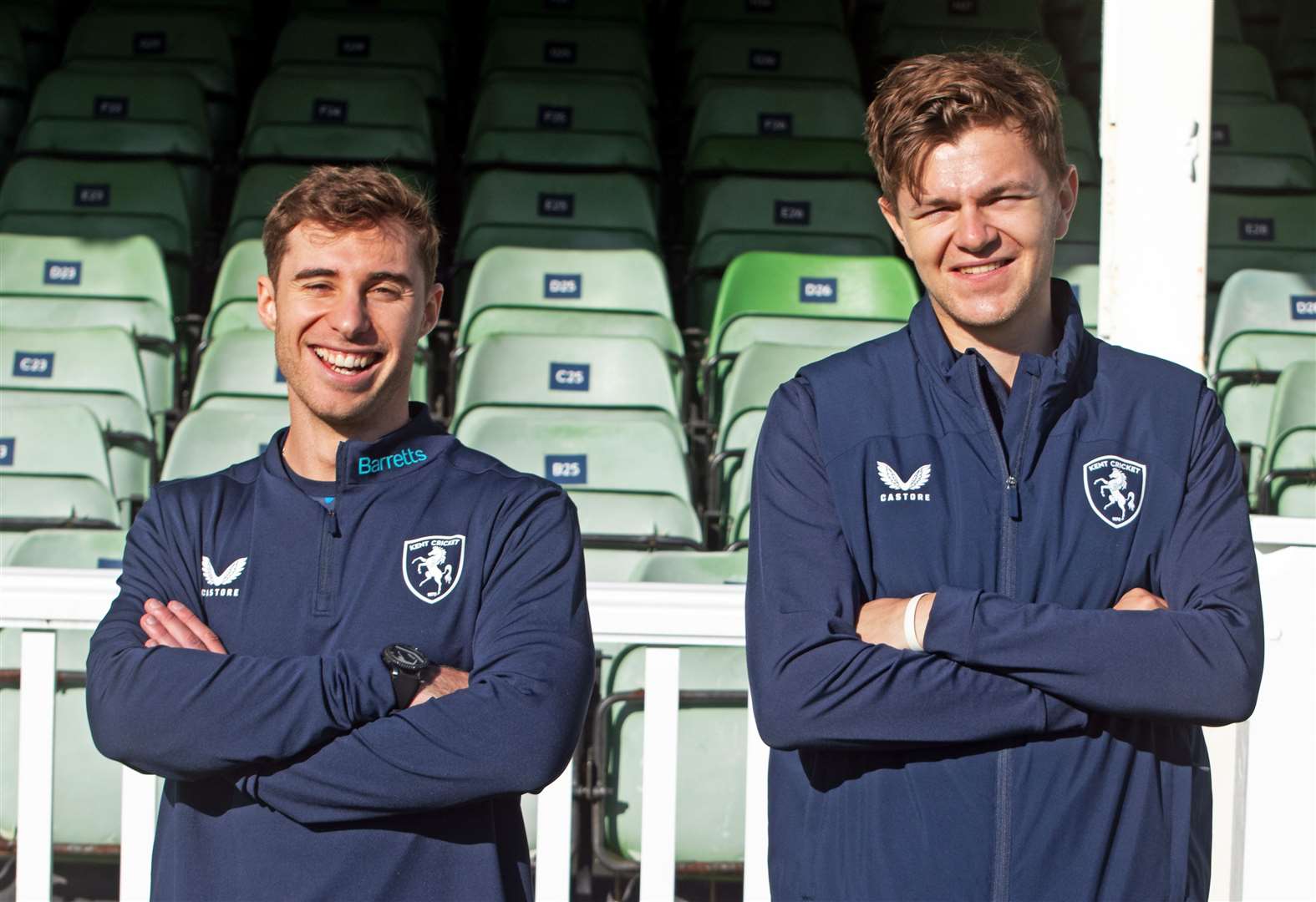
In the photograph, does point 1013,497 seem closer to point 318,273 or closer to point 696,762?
point 318,273

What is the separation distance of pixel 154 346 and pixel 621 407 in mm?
1711

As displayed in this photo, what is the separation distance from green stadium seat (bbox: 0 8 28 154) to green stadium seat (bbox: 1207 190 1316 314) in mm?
5294

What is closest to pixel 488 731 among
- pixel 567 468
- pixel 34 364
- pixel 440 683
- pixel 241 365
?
pixel 440 683

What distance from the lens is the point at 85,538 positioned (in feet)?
11.6

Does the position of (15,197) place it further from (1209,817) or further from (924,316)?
(1209,817)

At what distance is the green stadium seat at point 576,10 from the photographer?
23.9 feet

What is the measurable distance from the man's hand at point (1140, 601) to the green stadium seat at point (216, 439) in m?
2.86

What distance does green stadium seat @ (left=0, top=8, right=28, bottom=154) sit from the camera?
6.72 m

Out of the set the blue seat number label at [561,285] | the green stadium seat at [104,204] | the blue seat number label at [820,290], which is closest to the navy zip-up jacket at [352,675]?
the blue seat number label at [561,285]

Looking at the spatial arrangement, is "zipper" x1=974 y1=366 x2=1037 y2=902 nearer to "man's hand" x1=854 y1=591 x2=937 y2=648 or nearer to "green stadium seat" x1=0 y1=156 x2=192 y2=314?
"man's hand" x1=854 y1=591 x2=937 y2=648

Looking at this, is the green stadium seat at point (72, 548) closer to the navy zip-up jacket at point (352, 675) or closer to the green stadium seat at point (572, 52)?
the navy zip-up jacket at point (352, 675)

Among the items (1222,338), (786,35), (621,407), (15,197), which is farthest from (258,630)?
(786,35)

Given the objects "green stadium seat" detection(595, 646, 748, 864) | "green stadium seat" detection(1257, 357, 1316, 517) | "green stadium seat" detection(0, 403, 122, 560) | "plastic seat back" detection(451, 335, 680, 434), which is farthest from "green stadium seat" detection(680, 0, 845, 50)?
"green stadium seat" detection(595, 646, 748, 864)

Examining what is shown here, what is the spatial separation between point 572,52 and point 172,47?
1.89 meters
